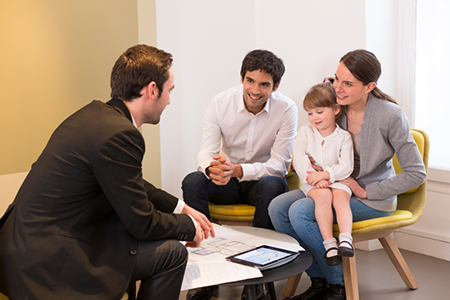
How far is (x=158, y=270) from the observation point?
1.56 m

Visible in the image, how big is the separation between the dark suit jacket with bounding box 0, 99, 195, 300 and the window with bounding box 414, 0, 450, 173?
226cm

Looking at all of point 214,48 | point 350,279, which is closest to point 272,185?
point 350,279

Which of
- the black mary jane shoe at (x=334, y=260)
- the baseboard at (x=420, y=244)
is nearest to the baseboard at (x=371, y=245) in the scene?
the baseboard at (x=420, y=244)

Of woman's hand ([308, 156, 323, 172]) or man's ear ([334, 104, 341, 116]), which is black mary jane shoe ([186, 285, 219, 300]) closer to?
woman's hand ([308, 156, 323, 172])

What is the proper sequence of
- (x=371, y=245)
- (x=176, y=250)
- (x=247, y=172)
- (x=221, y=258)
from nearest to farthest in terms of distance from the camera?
(x=176, y=250), (x=221, y=258), (x=247, y=172), (x=371, y=245)

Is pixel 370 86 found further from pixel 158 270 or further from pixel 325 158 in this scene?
pixel 158 270

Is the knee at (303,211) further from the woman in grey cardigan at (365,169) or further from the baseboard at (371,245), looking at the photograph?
the baseboard at (371,245)

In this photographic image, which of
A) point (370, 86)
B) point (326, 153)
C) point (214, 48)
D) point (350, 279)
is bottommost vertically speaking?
point (350, 279)

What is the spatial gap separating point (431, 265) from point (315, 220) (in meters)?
1.14

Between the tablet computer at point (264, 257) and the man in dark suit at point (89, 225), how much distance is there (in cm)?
27

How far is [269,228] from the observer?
2.39m

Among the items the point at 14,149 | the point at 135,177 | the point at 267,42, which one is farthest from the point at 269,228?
the point at 267,42

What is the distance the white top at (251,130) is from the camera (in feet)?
8.79

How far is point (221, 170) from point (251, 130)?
16.1 inches
